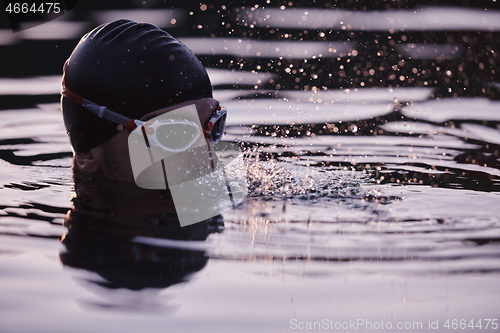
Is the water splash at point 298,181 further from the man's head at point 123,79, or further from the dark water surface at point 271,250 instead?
the man's head at point 123,79

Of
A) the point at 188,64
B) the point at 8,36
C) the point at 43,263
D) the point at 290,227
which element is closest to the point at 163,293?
the point at 43,263

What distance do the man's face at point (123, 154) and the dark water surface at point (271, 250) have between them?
0.10 meters

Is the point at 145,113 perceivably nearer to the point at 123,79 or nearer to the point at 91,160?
the point at 123,79

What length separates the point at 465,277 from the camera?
227 cm

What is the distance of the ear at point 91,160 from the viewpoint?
338 centimetres

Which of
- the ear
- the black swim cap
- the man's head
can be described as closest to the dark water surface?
the ear

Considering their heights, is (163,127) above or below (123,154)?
above

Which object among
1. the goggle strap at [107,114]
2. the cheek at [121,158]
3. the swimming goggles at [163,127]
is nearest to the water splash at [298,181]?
the swimming goggles at [163,127]

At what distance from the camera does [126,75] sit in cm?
312

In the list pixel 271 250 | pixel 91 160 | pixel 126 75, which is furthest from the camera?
pixel 91 160

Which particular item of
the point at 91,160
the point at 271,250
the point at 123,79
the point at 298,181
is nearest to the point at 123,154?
the point at 91,160

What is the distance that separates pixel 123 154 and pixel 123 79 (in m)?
0.44

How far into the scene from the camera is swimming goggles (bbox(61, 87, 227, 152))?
3.18 meters

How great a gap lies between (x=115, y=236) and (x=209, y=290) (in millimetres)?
647
